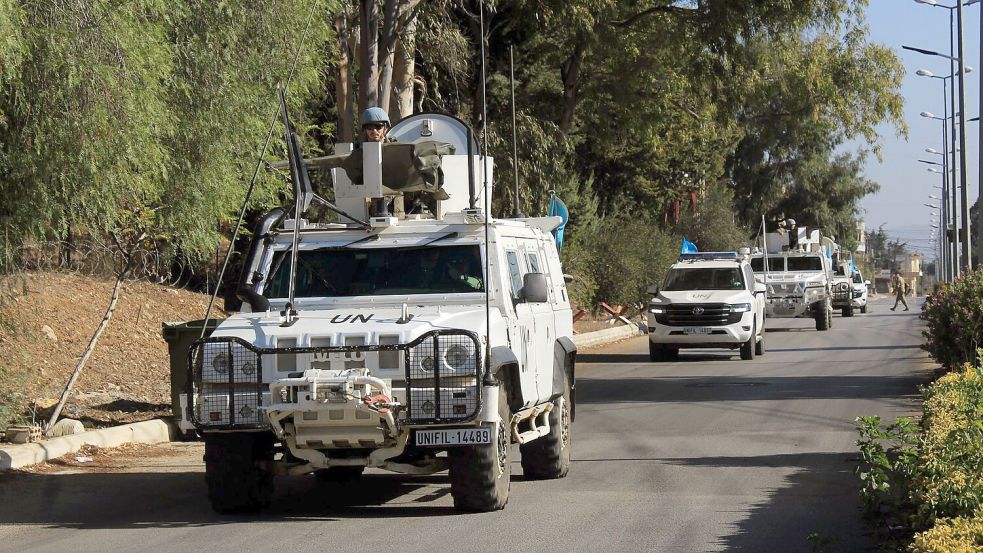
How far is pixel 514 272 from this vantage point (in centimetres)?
1048

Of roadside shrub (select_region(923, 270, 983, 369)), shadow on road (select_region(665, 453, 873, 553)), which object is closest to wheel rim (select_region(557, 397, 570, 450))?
shadow on road (select_region(665, 453, 873, 553))

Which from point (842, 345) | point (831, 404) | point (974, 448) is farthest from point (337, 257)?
point (842, 345)

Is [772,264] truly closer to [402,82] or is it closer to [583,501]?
[402,82]

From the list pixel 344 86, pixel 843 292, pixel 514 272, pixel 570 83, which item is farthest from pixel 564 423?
pixel 843 292

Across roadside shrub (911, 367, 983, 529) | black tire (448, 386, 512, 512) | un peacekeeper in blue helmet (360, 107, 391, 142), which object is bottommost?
black tire (448, 386, 512, 512)

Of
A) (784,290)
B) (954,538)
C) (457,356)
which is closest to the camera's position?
(954,538)

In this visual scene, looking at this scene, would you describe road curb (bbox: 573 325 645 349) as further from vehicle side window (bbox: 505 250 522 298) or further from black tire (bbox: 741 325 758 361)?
vehicle side window (bbox: 505 250 522 298)

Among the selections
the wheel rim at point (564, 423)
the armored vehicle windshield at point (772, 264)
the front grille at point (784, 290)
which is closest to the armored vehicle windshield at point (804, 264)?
the armored vehicle windshield at point (772, 264)

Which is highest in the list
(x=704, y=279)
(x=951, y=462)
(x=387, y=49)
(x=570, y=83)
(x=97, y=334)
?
(x=570, y=83)

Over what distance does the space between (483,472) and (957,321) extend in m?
9.69

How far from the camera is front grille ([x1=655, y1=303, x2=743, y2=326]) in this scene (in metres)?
25.7

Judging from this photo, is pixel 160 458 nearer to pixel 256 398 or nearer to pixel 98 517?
pixel 98 517

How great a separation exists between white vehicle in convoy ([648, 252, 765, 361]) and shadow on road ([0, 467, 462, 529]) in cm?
1522

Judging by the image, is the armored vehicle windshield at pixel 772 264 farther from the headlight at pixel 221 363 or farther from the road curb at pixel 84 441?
the headlight at pixel 221 363
